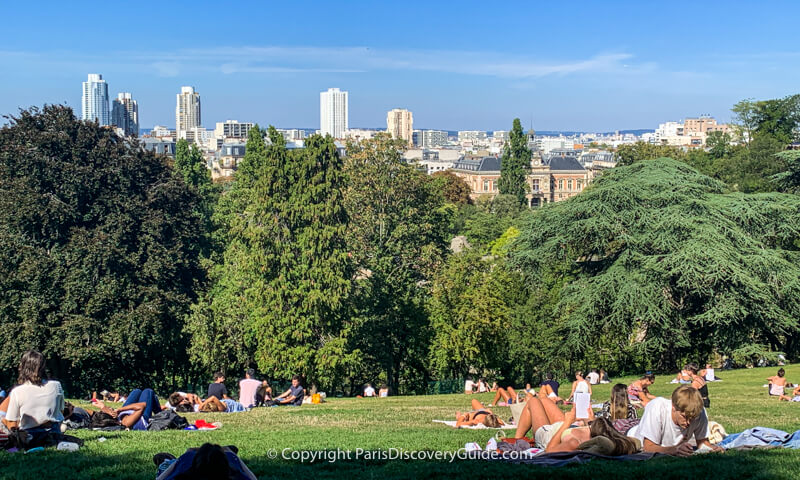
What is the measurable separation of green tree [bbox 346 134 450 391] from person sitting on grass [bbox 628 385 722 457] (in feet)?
63.1

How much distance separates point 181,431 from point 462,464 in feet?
16.6

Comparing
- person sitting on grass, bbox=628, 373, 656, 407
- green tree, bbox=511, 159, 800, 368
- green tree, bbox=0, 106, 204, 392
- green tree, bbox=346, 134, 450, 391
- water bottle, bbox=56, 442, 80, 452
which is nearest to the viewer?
water bottle, bbox=56, 442, 80, 452

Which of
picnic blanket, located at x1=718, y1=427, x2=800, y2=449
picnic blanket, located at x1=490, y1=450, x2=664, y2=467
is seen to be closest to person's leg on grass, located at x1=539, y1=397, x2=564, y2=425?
picnic blanket, located at x1=490, y1=450, x2=664, y2=467

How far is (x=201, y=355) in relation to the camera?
3028 centimetres

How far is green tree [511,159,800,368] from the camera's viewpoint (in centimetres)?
2969

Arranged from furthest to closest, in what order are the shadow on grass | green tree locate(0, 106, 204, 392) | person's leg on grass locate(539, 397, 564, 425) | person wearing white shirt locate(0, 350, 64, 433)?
→ 1. green tree locate(0, 106, 204, 392)
2. person's leg on grass locate(539, 397, 564, 425)
3. person wearing white shirt locate(0, 350, 64, 433)
4. the shadow on grass

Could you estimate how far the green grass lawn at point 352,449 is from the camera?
346 inches

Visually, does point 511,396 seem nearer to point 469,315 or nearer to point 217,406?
point 217,406

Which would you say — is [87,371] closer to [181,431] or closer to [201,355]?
[201,355]

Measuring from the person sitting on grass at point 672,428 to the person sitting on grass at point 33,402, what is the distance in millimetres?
6689

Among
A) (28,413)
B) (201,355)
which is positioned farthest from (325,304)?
(28,413)

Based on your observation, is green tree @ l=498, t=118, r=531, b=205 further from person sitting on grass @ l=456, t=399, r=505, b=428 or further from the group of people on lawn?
the group of people on lawn

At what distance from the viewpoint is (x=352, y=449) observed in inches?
419

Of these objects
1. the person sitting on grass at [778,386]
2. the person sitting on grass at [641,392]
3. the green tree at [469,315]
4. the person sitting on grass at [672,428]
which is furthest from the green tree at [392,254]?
the person sitting on grass at [672,428]
